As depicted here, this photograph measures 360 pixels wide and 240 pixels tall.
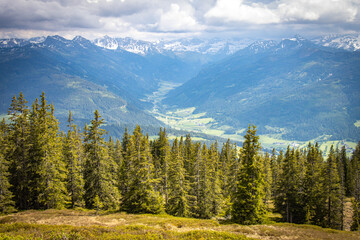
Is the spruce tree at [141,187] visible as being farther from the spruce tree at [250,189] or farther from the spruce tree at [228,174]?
the spruce tree at [228,174]

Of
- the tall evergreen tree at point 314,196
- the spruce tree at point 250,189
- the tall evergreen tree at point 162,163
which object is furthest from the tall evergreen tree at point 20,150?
the tall evergreen tree at point 314,196

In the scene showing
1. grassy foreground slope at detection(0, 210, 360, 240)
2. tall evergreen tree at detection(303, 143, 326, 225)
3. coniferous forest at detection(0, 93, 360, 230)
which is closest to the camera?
grassy foreground slope at detection(0, 210, 360, 240)

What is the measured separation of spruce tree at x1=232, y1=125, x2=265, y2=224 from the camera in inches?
1341

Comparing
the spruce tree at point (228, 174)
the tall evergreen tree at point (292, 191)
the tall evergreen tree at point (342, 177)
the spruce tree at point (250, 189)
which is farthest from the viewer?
the spruce tree at point (228, 174)

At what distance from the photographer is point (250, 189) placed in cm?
3403

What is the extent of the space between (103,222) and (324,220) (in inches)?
1832

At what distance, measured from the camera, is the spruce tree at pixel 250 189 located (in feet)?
112

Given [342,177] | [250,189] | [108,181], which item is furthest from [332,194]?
[108,181]

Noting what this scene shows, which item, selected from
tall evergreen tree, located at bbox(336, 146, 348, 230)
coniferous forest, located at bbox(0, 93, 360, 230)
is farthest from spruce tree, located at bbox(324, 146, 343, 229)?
tall evergreen tree, located at bbox(336, 146, 348, 230)

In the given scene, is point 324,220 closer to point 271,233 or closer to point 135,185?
point 271,233

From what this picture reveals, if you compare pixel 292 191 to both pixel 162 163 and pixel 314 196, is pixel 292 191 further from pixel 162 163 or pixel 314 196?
pixel 162 163

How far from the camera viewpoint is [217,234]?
24703 mm

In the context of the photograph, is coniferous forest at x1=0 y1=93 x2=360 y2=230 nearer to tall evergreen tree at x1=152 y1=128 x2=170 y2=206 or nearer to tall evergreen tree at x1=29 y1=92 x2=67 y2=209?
tall evergreen tree at x1=29 y1=92 x2=67 y2=209

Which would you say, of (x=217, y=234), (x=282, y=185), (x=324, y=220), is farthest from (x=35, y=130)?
(x=324, y=220)
